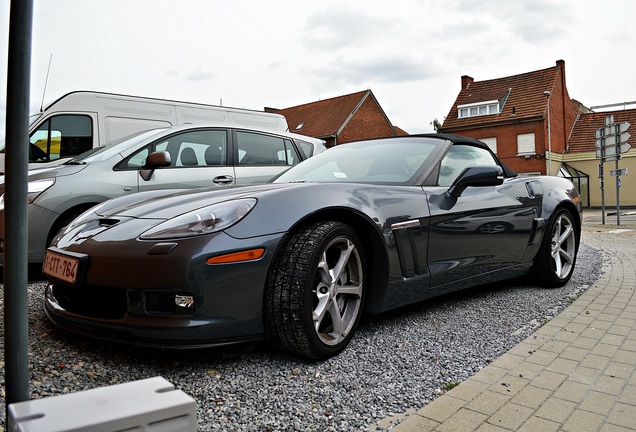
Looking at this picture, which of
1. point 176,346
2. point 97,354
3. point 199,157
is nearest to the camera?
point 176,346

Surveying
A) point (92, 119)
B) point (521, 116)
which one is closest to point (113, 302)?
point (92, 119)

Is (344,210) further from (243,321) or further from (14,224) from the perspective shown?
(14,224)

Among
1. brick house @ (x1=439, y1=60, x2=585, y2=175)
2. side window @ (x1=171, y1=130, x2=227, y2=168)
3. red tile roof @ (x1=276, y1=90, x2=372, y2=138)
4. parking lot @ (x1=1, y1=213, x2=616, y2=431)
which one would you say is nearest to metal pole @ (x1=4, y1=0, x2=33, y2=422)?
parking lot @ (x1=1, y1=213, x2=616, y2=431)

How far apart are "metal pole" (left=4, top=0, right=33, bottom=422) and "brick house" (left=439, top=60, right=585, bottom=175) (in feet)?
115

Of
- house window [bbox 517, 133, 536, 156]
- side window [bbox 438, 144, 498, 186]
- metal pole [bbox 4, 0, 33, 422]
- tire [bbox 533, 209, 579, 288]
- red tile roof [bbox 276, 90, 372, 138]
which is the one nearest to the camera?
metal pole [bbox 4, 0, 33, 422]

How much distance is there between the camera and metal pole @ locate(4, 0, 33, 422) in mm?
1353

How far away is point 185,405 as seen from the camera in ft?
3.89

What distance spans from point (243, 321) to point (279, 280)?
257 mm

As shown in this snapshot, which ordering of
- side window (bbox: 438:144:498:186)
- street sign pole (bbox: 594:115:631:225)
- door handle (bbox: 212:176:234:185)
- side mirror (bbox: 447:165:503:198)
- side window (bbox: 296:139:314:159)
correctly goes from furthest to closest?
street sign pole (bbox: 594:115:631:225)
side window (bbox: 296:139:314:159)
door handle (bbox: 212:176:234:185)
side window (bbox: 438:144:498:186)
side mirror (bbox: 447:165:503:198)

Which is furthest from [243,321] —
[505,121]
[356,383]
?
[505,121]

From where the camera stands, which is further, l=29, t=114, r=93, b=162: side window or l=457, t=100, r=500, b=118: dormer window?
l=457, t=100, r=500, b=118: dormer window

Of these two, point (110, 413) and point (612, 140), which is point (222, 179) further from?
point (612, 140)

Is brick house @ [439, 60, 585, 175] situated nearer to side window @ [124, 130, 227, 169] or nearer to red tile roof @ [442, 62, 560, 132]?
red tile roof @ [442, 62, 560, 132]

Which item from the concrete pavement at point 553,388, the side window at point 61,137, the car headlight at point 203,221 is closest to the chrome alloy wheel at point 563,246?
the concrete pavement at point 553,388
